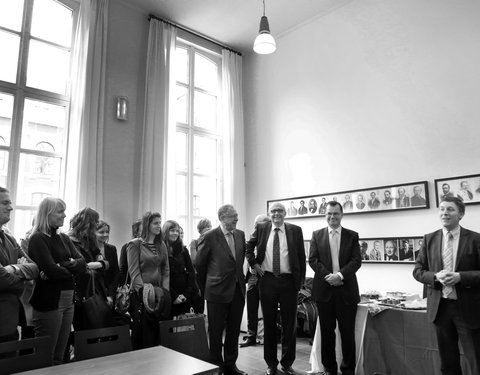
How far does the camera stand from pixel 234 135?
6.98 metres

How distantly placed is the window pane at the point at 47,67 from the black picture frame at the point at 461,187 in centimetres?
519

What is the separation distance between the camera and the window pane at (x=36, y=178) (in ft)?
15.8

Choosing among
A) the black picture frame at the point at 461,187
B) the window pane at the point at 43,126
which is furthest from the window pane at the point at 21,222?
the black picture frame at the point at 461,187

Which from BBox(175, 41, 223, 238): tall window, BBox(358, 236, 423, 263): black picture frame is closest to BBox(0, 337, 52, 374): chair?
BBox(358, 236, 423, 263): black picture frame

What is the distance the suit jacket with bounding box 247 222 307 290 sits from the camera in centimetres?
381

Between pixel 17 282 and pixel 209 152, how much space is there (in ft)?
16.0

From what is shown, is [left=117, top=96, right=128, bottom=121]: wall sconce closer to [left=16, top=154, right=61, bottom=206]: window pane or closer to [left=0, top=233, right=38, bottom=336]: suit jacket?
[left=16, top=154, right=61, bottom=206]: window pane

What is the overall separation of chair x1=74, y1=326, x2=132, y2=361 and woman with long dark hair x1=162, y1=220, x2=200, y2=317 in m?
1.43

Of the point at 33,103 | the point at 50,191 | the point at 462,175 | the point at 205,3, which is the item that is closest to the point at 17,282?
the point at 50,191

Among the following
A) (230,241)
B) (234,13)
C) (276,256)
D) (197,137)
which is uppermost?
(234,13)

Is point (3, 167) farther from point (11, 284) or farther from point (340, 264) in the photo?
point (340, 264)

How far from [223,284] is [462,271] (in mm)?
2043

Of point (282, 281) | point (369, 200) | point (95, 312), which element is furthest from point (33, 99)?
point (369, 200)

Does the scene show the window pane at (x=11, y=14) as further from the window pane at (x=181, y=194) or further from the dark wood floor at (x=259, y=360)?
the dark wood floor at (x=259, y=360)
